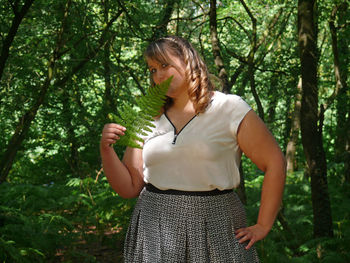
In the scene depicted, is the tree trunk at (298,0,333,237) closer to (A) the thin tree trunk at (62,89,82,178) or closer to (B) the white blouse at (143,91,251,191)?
(B) the white blouse at (143,91,251,191)

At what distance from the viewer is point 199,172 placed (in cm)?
181

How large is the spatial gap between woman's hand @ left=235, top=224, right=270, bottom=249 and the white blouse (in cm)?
19

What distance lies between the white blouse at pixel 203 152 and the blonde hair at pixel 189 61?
76 mm

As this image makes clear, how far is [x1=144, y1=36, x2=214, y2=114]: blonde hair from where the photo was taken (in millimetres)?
1913

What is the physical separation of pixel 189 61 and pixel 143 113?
1.40ft

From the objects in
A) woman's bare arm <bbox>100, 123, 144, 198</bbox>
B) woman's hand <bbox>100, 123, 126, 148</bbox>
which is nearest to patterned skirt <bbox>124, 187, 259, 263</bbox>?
woman's bare arm <bbox>100, 123, 144, 198</bbox>

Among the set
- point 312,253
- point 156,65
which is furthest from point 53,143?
point 156,65

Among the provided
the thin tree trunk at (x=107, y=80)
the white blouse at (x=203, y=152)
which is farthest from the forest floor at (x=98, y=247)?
the white blouse at (x=203, y=152)

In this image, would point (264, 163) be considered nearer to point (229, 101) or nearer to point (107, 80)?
point (229, 101)

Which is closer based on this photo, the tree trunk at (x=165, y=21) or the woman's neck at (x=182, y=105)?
the woman's neck at (x=182, y=105)

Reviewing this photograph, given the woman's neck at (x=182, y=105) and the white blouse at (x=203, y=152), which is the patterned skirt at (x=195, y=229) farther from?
the woman's neck at (x=182, y=105)

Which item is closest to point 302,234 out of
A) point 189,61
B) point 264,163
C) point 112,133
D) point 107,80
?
point 107,80

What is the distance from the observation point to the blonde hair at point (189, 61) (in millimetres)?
1913

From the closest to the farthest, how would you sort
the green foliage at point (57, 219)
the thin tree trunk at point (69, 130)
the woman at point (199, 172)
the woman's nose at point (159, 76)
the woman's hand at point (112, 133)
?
the woman's hand at point (112, 133)
the woman at point (199, 172)
the woman's nose at point (159, 76)
the green foliage at point (57, 219)
the thin tree trunk at point (69, 130)
